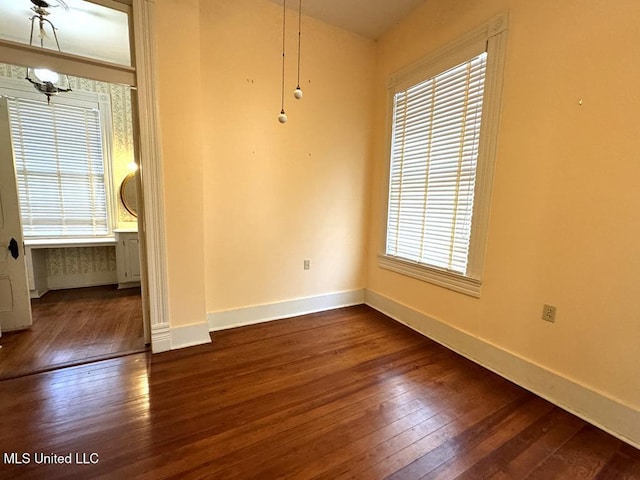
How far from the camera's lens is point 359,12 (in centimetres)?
284

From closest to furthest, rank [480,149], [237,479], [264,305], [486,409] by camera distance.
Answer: [237,479] < [486,409] < [480,149] < [264,305]

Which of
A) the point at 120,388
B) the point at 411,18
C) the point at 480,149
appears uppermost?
the point at 411,18

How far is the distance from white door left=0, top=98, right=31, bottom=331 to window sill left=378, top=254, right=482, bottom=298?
3633 millimetres

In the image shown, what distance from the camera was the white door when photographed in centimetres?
252

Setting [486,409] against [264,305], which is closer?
[486,409]

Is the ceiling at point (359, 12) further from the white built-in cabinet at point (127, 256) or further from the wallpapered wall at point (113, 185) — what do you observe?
the white built-in cabinet at point (127, 256)

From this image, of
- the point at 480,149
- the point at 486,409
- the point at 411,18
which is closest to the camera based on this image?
the point at 486,409

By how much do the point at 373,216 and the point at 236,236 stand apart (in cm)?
168

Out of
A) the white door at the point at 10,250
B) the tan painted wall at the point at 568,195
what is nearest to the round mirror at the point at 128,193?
the white door at the point at 10,250

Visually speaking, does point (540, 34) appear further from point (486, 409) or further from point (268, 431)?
point (268, 431)

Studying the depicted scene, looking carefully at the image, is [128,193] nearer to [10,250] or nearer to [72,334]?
[10,250]

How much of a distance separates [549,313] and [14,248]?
446 centimetres

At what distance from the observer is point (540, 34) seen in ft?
6.22

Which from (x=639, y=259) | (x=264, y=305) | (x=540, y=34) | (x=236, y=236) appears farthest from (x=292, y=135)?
(x=639, y=259)
